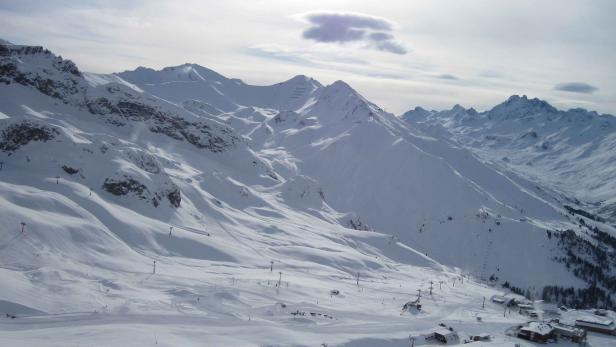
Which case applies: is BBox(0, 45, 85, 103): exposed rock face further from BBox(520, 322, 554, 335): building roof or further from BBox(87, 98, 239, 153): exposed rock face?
BBox(520, 322, 554, 335): building roof

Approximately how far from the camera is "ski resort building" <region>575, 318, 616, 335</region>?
67.0 meters

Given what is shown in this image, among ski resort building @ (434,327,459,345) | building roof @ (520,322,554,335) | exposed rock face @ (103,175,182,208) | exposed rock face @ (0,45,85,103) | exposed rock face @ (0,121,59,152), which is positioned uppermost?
exposed rock face @ (0,45,85,103)

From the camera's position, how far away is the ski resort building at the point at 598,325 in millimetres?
67000

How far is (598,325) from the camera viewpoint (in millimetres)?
67812

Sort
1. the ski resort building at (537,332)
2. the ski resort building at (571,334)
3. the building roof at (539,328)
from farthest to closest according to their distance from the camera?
1. the ski resort building at (571,334)
2. the building roof at (539,328)
3. the ski resort building at (537,332)

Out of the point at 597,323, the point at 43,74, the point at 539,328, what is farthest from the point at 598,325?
the point at 43,74

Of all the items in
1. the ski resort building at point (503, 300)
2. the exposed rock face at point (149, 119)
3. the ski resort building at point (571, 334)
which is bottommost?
the ski resort building at point (503, 300)

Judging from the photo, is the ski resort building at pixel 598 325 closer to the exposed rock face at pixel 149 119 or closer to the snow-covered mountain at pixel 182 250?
the snow-covered mountain at pixel 182 250

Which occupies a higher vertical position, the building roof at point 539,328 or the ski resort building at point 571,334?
the building roof at point 539,328

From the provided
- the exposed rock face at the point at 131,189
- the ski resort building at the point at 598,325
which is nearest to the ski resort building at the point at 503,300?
the ski resort building at the point at 598,325

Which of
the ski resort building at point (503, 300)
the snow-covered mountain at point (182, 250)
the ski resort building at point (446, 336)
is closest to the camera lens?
the snow-covered mountain at point (182, 250)

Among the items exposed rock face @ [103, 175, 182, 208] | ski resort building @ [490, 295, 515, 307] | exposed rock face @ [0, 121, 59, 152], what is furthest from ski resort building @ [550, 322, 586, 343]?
exposed rock face @ [0, 121, 59, 152]

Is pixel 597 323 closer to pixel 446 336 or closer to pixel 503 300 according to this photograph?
pixel 503 300

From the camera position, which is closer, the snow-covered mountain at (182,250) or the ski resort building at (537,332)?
the snow-covered mountain at (182,250)
